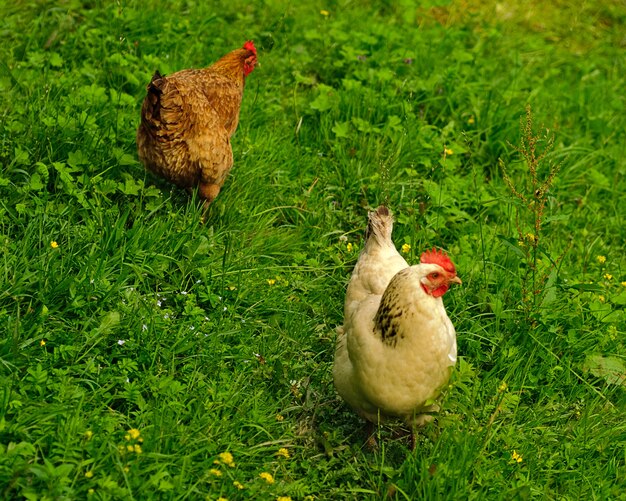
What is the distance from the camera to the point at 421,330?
348 cm

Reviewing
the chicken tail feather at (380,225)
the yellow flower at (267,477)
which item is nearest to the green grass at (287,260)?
the yellow flower at (267,477)

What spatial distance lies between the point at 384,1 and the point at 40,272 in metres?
4.66

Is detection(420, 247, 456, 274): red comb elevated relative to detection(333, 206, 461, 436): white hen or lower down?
elevated

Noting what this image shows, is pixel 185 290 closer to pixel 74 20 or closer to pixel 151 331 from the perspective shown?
pixel 151 331

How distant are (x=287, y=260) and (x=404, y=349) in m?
1.61

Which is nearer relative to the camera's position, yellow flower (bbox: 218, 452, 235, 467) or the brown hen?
yellow flower (bbox: 218, 452, 235, 467)

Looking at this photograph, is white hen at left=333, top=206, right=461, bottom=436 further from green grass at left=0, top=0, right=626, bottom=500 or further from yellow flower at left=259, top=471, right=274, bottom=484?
yellow flower at left=259, top=471, right=274, bottom=484

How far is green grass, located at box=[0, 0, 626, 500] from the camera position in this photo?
3.57 m

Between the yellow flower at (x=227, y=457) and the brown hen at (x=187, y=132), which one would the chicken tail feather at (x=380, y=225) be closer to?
the brown hen at (x=187, y=132)

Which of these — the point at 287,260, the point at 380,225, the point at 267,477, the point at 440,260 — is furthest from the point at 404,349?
the point at 287,260

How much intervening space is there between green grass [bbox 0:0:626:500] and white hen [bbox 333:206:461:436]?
16cm

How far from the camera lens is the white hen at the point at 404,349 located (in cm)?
350

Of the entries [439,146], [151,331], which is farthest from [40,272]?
[439,146]

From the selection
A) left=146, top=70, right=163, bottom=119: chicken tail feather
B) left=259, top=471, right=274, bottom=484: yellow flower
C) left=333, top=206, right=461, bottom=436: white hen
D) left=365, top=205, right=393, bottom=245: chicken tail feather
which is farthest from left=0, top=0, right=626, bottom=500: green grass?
left=365, top=205, right=393, bottom=245: chicken tail feather
